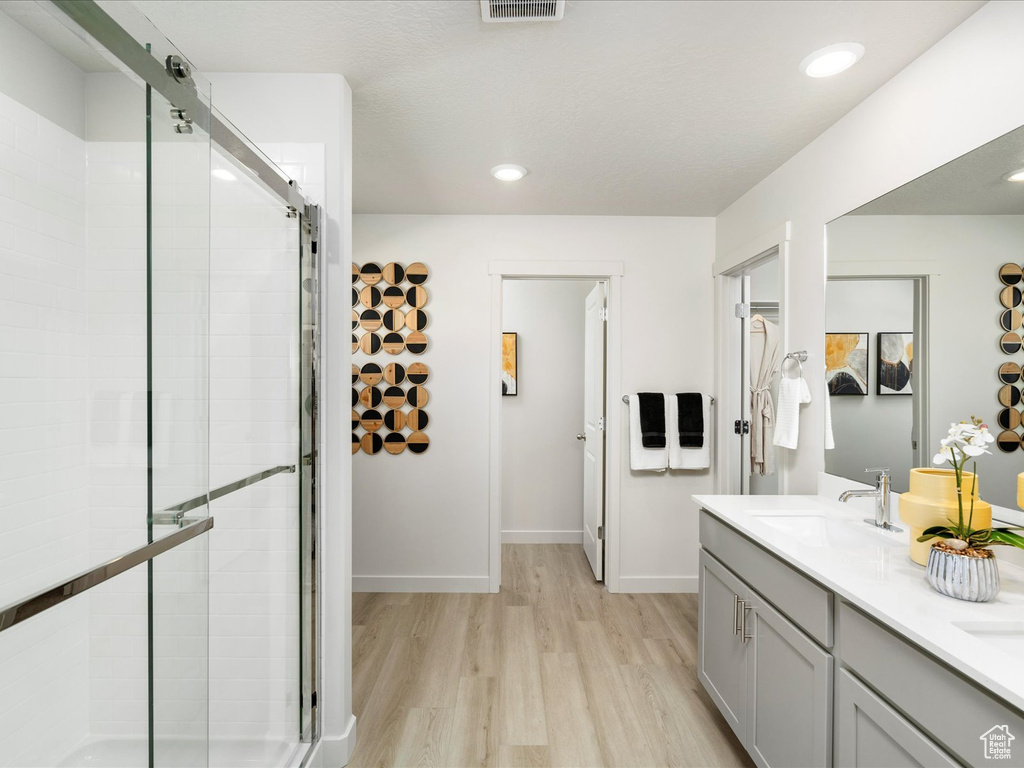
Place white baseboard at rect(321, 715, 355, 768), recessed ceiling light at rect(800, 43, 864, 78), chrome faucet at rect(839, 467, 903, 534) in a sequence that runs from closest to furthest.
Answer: recessed ceiling light at rect(800, 43, 864, 78), chrome faucet at rect(839, 467, 903, 534), white baseboard at rect(321, 715, 355, 768)

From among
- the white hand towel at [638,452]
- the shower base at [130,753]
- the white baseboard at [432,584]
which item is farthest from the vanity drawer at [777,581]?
the white baseboard at [432,584]

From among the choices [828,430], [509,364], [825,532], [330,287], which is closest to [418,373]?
[509,364]

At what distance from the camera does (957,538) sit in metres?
1.36

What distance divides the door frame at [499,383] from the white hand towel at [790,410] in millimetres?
1149

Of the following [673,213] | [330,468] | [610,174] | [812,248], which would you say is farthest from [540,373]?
[330,468]

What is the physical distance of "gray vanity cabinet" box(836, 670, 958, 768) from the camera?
108 cm

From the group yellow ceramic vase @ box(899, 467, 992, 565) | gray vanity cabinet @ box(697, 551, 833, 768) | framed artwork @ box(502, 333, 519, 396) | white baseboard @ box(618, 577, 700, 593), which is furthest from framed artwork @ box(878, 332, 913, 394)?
framed artwork @ box(502, 333, 519, 396)

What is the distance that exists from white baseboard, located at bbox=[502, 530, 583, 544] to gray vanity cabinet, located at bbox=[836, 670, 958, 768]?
326 cm

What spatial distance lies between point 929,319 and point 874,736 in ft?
3.98

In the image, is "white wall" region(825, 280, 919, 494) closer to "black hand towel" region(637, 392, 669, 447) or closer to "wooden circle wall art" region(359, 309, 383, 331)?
"black hand towel" region(637, 392, 669, 447)

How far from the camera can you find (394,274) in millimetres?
3451

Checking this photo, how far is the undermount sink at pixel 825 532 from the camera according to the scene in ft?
5.69

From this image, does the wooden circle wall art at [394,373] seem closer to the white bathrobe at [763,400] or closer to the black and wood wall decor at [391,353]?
the black and wood wall decor at [391,353]

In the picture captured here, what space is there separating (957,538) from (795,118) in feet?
5.35
